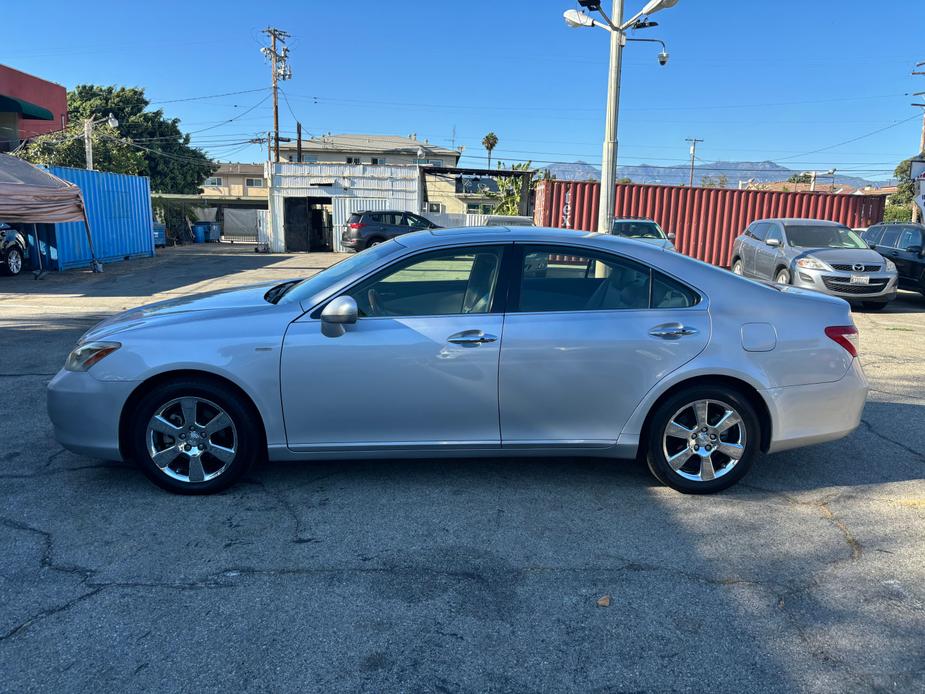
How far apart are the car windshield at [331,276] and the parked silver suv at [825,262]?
370 inches

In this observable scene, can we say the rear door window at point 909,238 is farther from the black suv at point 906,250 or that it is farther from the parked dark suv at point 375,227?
the parked dark suv at point 375,227

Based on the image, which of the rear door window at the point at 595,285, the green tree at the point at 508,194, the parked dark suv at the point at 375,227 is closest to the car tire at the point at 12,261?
the parked dark suv at the point at 375,227

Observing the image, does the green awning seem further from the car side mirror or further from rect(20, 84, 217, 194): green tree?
rect(20, 84, 217, 194): green tree

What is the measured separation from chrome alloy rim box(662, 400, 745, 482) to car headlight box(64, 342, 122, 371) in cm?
327

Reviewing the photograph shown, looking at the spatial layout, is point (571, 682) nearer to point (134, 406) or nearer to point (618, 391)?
point (618, 391)

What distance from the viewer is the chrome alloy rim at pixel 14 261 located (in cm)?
1658

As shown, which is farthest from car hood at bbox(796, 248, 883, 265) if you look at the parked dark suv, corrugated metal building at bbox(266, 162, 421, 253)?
corrugated metal building at bbox(266, 162, 421, 253)

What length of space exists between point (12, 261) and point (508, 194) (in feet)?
91.8

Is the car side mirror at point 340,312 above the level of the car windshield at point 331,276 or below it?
below

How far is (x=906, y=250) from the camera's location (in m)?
13.6

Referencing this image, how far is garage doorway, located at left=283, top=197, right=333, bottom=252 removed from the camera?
31.2 metres

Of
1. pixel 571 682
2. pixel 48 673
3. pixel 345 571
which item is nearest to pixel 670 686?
pixel 571 682

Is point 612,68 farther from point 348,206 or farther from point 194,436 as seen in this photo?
point 348,206

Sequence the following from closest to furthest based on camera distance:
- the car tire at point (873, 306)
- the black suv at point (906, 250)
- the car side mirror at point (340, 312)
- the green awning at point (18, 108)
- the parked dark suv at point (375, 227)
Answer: the car side mirror at point (340, 312)
the car tire at point (873, 306)
the black suv at point (906, 250)
the green awning at point (18, 108)
the parked dark suv at point (375, 227)
